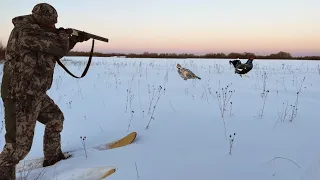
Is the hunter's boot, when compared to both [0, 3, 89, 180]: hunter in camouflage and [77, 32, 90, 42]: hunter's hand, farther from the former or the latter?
[77, 32, 90, 42]: hunter's hand

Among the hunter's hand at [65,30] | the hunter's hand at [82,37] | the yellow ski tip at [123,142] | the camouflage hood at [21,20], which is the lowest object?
the yellow ski tip at [123,142]

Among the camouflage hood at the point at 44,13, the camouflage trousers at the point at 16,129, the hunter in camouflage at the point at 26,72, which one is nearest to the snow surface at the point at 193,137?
the camouflage trousers at the point at 16,129

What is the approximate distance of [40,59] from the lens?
116 inches

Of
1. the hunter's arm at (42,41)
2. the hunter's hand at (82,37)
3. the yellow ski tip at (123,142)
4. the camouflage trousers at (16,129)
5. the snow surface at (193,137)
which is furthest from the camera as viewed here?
the yellow ski tip at (123,142)

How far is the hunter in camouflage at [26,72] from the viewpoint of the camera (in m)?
2.83

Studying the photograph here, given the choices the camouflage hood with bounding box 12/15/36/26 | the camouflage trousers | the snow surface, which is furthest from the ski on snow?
the camouflage hood with bounding box 12/15/36/26

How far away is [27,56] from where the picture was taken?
2.88 meters

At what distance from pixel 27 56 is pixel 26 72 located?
0.50 ft

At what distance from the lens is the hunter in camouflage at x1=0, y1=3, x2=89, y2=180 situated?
2828mm

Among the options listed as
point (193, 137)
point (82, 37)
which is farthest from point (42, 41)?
point (193, 137)

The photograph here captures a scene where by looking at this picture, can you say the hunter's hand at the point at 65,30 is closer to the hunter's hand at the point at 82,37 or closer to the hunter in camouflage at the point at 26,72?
the hunter in camouflage at the point at 26,72

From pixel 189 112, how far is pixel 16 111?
3261 mm

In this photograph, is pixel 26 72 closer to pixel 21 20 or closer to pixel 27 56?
pixel 27 56

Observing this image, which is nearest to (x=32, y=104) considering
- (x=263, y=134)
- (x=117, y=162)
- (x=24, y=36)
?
(x=24, y=36)
